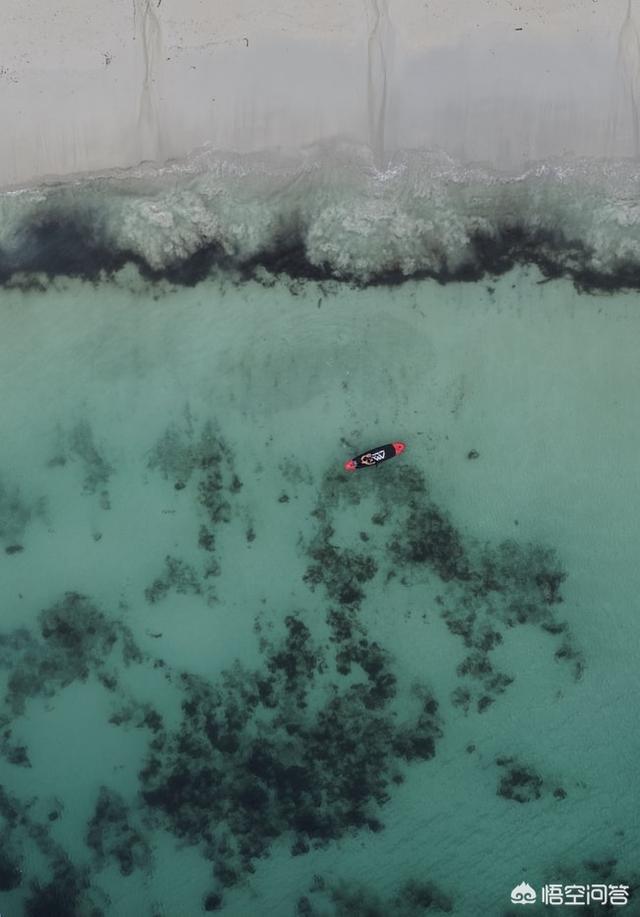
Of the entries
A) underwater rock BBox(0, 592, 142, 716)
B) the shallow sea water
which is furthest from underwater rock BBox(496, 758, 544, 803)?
underwater rock BBox(0, 592, 142, 716)

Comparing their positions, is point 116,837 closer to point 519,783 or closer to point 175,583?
point 175,583

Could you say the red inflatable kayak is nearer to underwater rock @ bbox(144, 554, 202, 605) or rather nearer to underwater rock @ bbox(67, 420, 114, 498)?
underwater rock @ bbox(144, 554, 202, 605)

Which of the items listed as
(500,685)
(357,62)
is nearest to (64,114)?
(357,62)

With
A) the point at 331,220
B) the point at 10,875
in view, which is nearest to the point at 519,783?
the point at 10,875

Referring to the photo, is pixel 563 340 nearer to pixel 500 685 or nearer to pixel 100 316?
pixel 500 685

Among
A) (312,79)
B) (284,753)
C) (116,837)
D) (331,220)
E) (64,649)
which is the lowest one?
(116,837)

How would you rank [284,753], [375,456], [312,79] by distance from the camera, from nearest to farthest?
[375,456] < [312,79] < [284,753]
